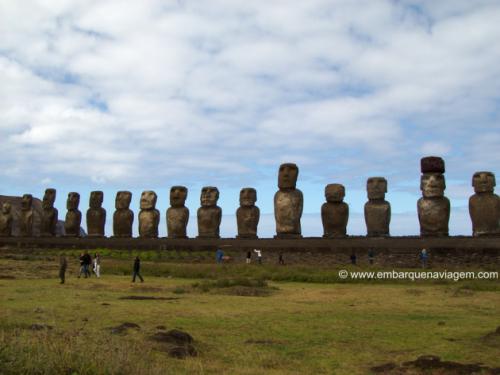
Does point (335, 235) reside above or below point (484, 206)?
below

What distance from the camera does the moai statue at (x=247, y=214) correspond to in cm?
2468

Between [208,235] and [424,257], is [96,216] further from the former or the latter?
[424,257]

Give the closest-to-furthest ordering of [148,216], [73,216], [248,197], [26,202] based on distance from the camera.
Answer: [248,197] → [148,216] → [73,216] → [26,202]

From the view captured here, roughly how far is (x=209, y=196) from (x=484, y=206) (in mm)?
11132

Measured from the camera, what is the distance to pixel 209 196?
2623cm

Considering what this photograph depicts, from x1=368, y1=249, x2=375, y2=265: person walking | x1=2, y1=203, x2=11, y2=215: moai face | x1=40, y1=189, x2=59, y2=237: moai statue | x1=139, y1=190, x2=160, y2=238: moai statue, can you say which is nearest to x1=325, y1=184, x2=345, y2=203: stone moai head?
x1=368, y1=249, x2=375, y2=265: person walking

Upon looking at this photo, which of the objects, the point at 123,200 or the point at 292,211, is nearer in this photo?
the point at 292,211

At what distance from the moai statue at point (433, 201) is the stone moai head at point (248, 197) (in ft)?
22.3

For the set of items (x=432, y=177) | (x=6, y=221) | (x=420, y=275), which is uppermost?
(x=432, y=177)

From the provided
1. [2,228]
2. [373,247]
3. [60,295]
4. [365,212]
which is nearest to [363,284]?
[373,247]

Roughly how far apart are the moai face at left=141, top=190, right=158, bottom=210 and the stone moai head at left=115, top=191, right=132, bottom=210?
53.9 inches

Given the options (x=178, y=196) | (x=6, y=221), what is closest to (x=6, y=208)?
(x=6, y=221)

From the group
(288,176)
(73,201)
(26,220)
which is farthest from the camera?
(26,220)

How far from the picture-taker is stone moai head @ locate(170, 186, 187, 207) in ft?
89.7
